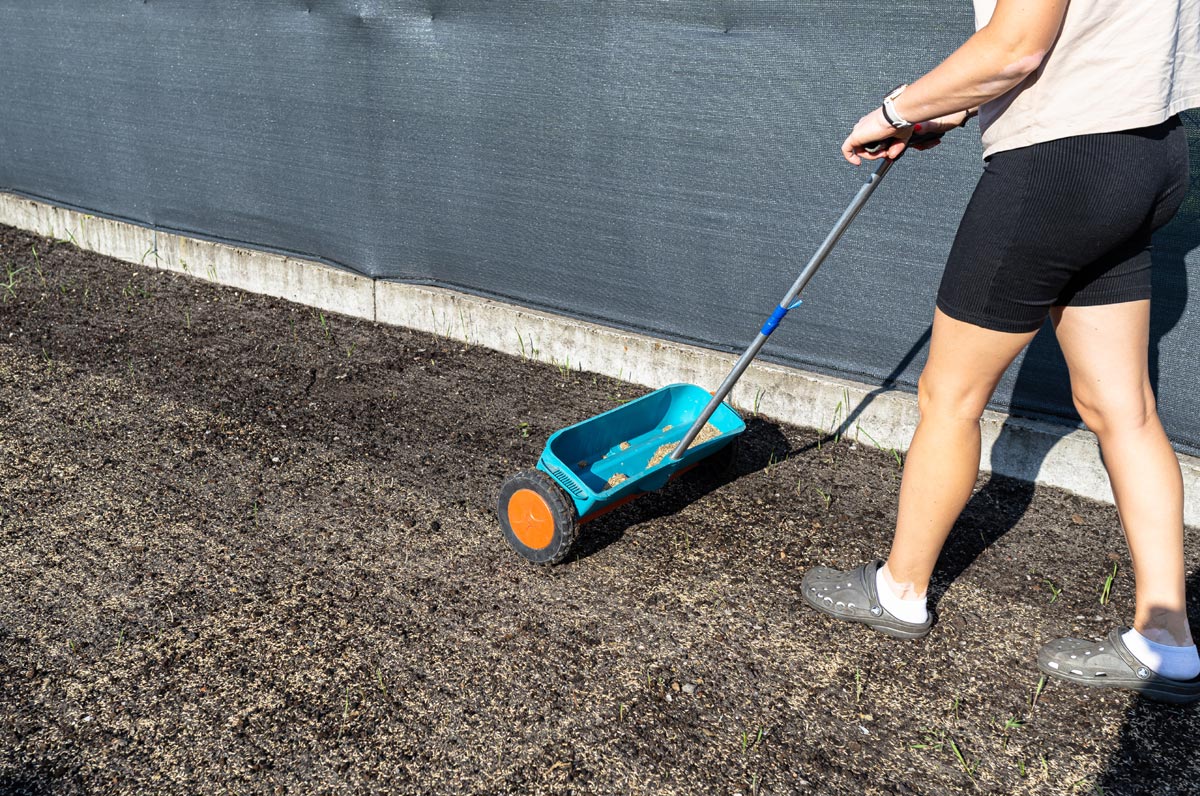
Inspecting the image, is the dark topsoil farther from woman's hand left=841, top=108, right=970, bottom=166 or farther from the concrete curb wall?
woman's hand left=841, top=108, right=970, bottom=166

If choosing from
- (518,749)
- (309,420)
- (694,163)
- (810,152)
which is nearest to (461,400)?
(309,420)

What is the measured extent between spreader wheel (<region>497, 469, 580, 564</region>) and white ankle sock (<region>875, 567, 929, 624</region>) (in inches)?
34.6

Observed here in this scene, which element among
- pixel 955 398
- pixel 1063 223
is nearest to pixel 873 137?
pixel 1063 223

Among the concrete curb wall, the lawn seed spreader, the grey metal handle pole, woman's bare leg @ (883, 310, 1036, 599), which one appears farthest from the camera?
the concrete curb wall

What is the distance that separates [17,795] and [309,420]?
2.04 meters

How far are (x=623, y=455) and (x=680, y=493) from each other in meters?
0.35

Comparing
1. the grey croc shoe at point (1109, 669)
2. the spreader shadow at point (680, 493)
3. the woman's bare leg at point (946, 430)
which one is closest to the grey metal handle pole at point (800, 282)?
the spreader shadow at point (680, 493)

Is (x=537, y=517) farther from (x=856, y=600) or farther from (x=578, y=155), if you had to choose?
(x=578, y=155)

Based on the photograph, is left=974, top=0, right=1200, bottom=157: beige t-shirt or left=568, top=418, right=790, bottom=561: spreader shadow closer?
left=974, top=0, right=1200, bottom=157: beige t-shirt

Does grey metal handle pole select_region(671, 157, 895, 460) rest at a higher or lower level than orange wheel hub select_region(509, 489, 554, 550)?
higher

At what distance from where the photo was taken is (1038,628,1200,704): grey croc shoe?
8.10 feet

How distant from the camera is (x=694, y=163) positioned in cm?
402

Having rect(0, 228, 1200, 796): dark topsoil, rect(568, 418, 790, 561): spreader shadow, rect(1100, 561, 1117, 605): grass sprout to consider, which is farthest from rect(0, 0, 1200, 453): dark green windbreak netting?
rect(1100, 561, 1117, 605): grass sprout

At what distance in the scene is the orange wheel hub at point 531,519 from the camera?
9.63ft
